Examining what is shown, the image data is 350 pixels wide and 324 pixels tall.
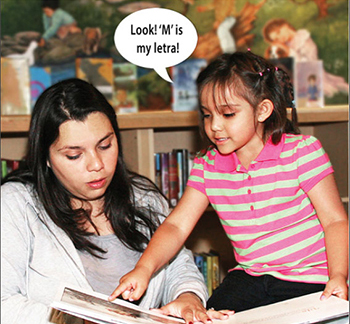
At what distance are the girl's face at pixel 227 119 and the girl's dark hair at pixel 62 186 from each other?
0.28 metres

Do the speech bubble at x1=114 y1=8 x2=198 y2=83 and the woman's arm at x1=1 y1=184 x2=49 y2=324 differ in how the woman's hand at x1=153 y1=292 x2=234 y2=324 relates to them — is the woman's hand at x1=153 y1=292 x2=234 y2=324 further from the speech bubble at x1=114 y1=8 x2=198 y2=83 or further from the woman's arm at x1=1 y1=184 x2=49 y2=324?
the speech bubble at x1=114 y1=8 x2=198 y2=83

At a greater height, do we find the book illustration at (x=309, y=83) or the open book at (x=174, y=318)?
the book illustration at (x=309, y=83)

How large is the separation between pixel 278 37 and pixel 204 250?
113cm

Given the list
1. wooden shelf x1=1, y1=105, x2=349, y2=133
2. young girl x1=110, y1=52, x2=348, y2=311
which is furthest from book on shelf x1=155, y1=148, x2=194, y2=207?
young girl x1=110, y1=52, x2=348, y2=311

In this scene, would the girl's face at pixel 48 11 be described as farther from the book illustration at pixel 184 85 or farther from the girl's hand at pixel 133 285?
the girl's hand at pixel 133 285

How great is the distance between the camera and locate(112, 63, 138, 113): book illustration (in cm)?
248

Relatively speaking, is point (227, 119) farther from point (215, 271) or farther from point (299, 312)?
point (215, 271)

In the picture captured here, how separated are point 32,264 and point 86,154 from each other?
0.31 m

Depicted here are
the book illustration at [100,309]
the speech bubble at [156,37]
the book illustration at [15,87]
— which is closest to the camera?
the book illustration at [100,309]

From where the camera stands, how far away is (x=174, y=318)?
120 centimetres

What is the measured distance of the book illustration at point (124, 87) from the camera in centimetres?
248

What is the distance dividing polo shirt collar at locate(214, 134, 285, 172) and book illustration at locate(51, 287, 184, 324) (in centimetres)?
49

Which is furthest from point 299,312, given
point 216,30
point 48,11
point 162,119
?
point 48,11

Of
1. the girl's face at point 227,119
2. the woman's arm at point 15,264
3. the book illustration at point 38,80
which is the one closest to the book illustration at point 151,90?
the book illustration at point 38,80
